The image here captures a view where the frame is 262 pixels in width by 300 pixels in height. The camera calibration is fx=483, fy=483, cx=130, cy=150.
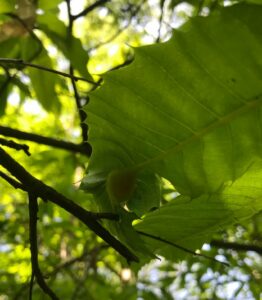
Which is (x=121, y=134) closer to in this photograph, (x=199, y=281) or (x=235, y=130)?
(x=235, y=130)

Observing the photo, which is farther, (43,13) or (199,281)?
(199,281)

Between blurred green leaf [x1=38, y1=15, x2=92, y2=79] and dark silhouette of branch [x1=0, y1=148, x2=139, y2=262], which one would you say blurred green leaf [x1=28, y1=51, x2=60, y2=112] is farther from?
dark silhouette of branch [x1=0, y1=148, x2=139, y2=262]

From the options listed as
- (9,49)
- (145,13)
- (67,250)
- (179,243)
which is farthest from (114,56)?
(179,243)

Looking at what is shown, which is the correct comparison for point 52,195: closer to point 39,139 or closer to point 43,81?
point 39,139

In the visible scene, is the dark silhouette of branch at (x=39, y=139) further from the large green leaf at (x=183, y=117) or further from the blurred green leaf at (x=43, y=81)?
the large green leaf at (x=183, y=117)

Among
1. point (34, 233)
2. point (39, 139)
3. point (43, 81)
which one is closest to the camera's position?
point (34, 233)

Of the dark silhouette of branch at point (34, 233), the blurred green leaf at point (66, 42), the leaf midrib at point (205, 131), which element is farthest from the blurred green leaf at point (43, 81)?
the leaf midrib at point (205, 131)

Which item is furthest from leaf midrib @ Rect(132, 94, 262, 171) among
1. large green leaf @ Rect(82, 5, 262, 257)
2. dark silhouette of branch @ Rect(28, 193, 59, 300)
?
dark silhouette of branch @ Rect(28, 193, 59, 300)

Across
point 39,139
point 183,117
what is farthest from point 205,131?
point 39,139
